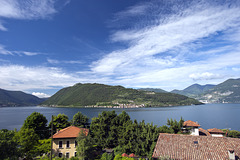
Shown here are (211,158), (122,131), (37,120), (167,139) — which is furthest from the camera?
(37,120)

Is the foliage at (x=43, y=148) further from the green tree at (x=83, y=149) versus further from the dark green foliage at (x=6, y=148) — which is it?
the dark green foliage at (x=6, y=148)

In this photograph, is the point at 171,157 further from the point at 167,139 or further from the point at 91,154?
the point at 91,154

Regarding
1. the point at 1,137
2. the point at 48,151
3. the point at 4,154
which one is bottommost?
the point at 48,151

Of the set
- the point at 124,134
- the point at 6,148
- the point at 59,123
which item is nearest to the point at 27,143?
the point at 6,148

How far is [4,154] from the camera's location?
880 inches

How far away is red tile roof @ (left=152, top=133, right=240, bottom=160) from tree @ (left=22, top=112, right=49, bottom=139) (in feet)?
147

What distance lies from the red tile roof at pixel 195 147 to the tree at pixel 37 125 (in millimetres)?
44857

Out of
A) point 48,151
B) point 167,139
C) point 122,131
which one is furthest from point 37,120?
point 167,139

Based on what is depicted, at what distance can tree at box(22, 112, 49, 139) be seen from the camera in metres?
51.6

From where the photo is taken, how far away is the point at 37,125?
5244 centimetres

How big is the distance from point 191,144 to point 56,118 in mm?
50899

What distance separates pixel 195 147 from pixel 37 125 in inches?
2016

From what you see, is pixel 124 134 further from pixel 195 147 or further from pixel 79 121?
pixel 79 121

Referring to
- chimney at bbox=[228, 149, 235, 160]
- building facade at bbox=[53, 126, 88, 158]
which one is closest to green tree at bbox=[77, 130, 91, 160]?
building facade at bbox=[53, 126, 88, 158]
